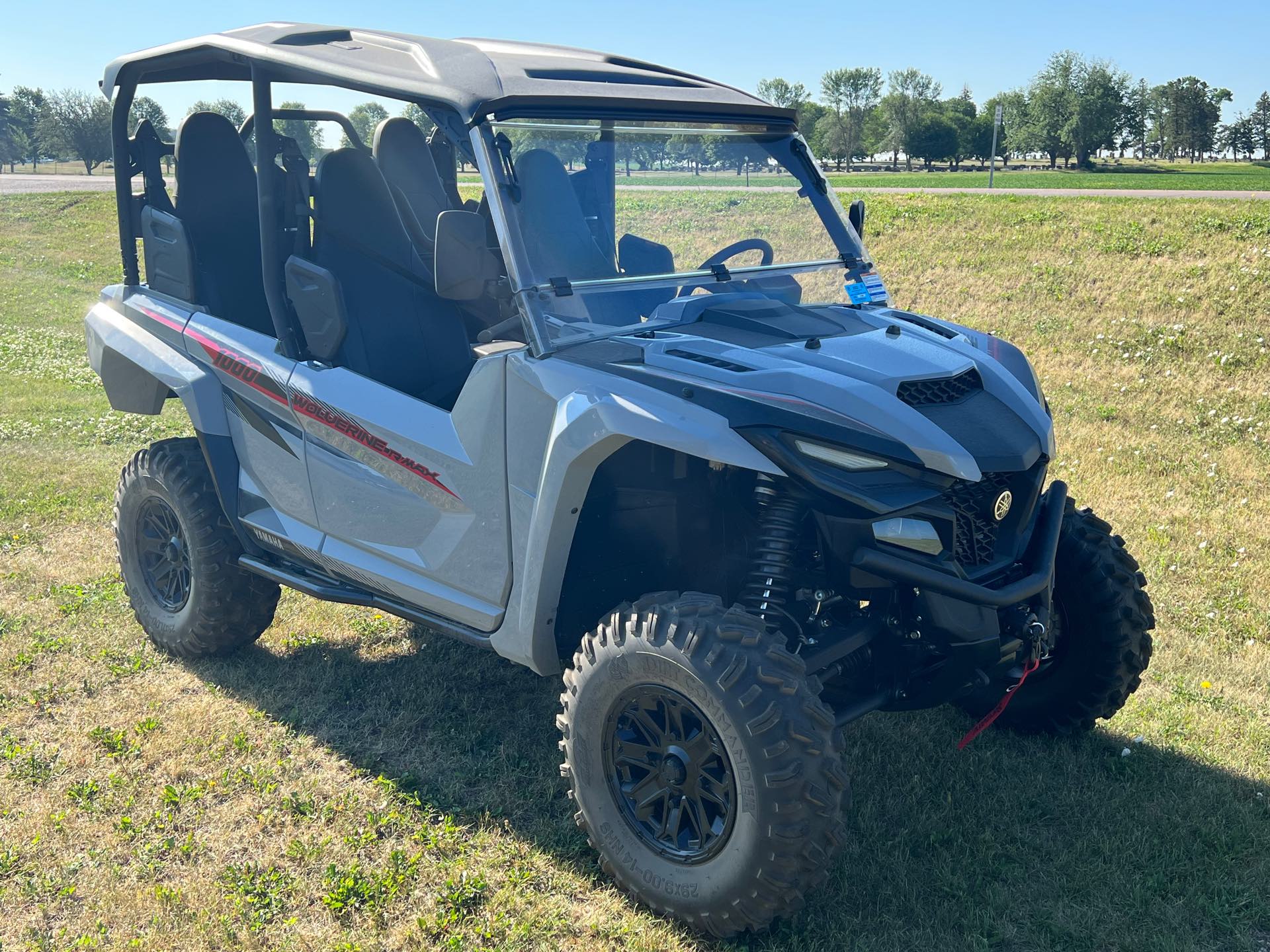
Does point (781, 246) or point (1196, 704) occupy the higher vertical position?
point (781, 246)

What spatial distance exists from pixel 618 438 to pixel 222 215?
8.66 feet

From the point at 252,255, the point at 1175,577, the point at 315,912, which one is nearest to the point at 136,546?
the point at 252,255

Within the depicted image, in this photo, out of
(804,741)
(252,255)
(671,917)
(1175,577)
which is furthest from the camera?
(1175,577)

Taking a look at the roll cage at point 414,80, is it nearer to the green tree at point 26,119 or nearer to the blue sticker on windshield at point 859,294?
the blue sticker on windshield at point 859,294

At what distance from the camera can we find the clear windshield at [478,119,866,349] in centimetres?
337

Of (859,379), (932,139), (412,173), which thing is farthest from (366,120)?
(932,139)

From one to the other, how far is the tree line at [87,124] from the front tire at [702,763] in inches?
74.8

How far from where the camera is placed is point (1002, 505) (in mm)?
3145

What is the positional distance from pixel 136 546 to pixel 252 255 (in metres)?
1.37

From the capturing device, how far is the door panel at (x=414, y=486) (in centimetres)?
341

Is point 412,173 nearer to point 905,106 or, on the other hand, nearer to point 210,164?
point 210,164

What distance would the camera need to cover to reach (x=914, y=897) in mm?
3219

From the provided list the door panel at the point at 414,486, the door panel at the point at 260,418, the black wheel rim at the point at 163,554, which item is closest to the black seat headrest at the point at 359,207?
the door panel at the point at 260,418

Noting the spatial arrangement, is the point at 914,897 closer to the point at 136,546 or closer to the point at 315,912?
the point at 315,912
